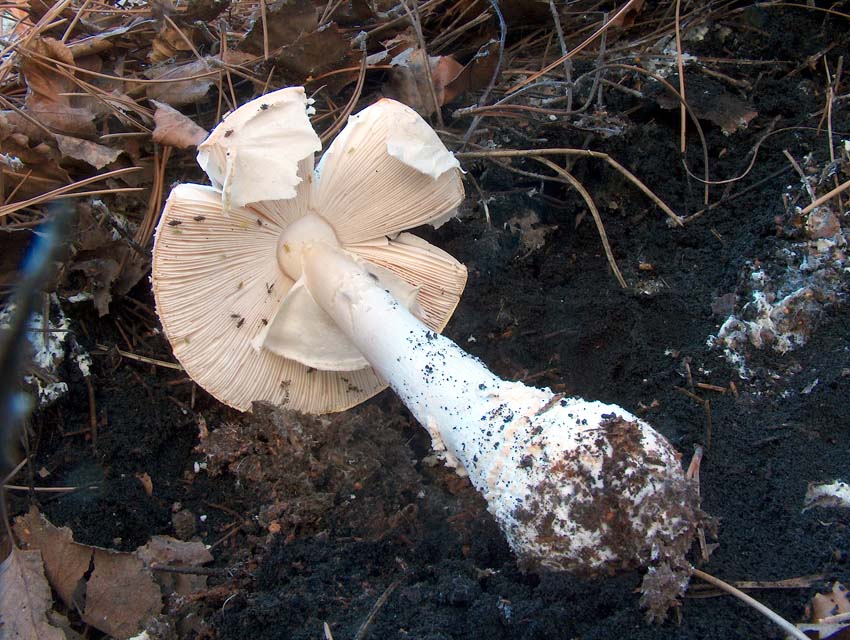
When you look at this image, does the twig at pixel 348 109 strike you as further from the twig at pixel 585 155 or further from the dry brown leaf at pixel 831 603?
the dry brown leaf at pixel 831 603

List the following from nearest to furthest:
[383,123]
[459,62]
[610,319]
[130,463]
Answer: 1. [383,123]
2. [130,463]
3. [610,319]
4. [459,62]

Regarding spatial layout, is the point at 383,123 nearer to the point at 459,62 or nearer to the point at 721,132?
the point at 459,62

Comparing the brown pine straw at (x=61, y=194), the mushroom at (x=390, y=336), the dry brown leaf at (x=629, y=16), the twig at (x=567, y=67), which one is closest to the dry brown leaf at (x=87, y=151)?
the brown pine straw at (x=61, y=194)

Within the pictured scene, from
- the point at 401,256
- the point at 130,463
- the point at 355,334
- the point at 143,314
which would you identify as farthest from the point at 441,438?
the point at 143,314

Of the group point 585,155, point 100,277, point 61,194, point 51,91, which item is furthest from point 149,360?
point 585,155

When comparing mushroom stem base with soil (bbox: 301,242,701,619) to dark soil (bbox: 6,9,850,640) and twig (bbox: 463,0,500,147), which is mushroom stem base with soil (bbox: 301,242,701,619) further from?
twig (bbox: 463,0,500,147)

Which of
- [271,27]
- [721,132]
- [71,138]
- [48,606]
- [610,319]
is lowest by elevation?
[48,606]

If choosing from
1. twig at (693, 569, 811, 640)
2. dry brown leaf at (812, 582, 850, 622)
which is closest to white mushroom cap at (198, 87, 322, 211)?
twig at (693, 569, 811, 640)
